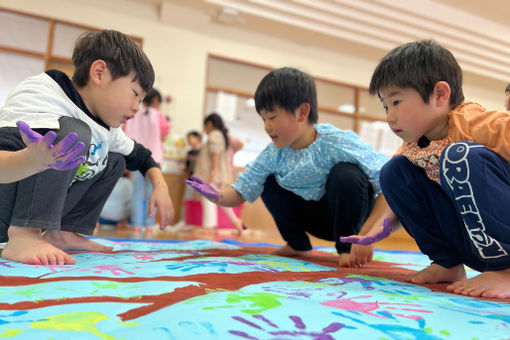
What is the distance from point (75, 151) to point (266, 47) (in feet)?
14.7

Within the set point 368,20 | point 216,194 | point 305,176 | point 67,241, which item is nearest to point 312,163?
point 305,176

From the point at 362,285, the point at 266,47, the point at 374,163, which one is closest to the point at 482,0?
the point at 266,47

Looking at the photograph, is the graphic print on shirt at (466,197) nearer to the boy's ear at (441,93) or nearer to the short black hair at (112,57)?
the boy's ear at (441,93)

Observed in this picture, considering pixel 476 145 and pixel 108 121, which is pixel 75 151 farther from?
pixel 476 145

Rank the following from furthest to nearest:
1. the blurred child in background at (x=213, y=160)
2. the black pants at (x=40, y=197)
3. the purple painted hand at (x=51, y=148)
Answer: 1. the blurred child in background at (x=213, y=160)
2. the black pants at (x=40, y=197)
3. the purple painted hand at (x=51, y=148)

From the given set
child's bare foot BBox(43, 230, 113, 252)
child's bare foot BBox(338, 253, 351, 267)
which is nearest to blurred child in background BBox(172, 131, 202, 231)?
child's bare foot BBox(43, 230, 113, 252)

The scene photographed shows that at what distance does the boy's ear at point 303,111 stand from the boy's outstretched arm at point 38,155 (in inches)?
31.0

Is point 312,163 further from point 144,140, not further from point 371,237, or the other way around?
point 144,140

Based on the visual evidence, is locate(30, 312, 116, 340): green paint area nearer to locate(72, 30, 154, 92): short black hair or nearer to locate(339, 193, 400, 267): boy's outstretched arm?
locate(339, 193, 400, 267): boy's outstretched arm

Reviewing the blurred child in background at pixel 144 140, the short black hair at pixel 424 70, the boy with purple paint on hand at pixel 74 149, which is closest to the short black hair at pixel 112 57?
the boy with purple paint on hand at pixel 74 149

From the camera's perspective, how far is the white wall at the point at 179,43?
160 inches

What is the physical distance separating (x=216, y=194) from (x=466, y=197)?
72 centimetres

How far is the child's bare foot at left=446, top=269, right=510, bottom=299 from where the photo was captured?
76 cm

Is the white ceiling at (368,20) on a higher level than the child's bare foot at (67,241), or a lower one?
higher
